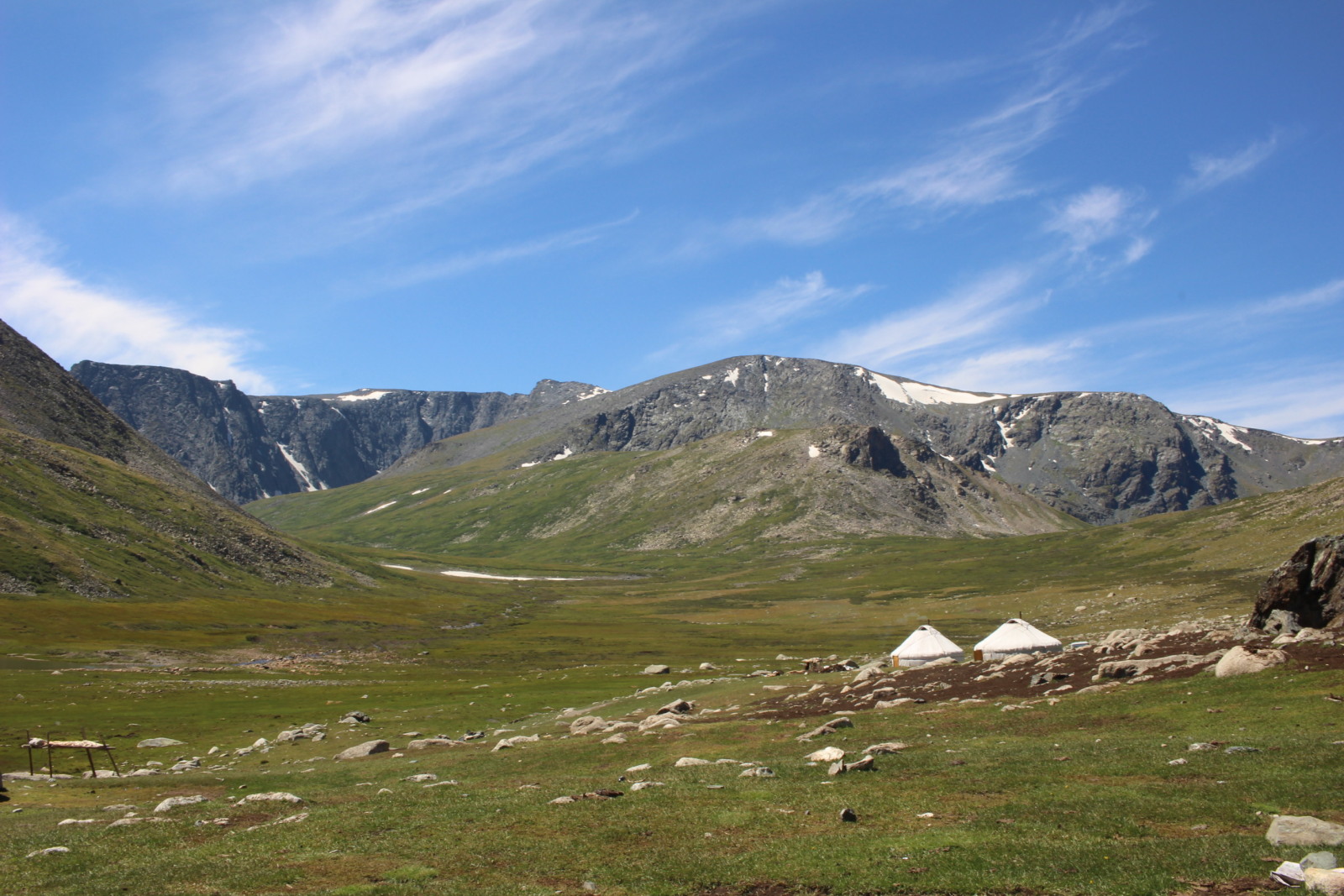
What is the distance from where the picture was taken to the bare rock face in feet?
139

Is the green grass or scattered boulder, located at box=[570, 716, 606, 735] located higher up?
the green grass

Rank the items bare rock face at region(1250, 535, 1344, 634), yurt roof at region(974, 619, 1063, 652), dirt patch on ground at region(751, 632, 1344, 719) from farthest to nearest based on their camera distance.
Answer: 1. yurt roof at region(974, 619, 1063, 652)
2. bare rock face at region(1250, 535, 1344, 634)
3. dirt patch on ground at region(751, 632, 1344, 719)

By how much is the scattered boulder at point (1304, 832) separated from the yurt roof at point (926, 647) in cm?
5473

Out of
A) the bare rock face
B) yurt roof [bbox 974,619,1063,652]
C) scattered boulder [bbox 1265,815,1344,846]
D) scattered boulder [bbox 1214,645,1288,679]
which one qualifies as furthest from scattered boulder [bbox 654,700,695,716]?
scattered boulder [bbox 1265,815,1344,846]

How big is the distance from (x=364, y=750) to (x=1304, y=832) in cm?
4265

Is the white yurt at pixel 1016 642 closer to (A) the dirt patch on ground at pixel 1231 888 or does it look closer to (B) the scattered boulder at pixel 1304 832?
(B) the scattered boulder at pixel 1304 832

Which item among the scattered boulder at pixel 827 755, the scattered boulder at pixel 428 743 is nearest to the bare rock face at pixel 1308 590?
the scattered boulder at pixel 827 755

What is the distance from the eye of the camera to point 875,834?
2011 cm

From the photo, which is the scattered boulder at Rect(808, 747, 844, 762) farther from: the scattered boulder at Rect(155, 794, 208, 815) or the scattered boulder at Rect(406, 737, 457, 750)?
the scattered boulder at Rect(406, 737, 457, 750)

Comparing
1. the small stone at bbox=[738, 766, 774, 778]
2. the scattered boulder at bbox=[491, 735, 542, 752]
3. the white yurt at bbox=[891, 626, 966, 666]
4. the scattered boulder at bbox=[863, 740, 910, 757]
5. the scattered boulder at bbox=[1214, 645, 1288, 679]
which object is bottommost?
the white yurt at bbox=[891, 626, 966, 666]

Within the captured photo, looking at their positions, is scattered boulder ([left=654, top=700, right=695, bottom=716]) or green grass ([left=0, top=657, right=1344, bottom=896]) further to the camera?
scattered boulder ([left=654, top=700, right=695, bottom=716])

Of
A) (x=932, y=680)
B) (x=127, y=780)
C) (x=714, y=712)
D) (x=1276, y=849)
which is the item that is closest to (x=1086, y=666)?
(x=932, y=680)

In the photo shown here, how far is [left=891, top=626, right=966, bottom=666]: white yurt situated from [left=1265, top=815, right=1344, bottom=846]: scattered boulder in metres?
54.7

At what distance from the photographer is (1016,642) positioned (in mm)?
69500
